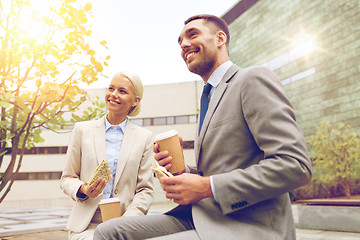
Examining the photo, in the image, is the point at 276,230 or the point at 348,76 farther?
the point at 348,76

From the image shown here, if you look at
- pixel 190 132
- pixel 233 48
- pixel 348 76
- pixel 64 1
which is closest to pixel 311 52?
pixel 348 76

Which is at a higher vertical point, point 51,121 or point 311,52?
point 311,52

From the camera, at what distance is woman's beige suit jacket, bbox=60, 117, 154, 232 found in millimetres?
2426

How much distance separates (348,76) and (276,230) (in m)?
18.0

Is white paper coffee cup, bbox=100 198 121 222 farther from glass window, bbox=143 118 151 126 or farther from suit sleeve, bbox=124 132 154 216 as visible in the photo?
glass window, bbox=143 118 151 126

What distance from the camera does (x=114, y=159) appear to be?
266 cm

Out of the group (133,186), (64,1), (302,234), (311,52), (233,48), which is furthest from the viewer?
(233,48)

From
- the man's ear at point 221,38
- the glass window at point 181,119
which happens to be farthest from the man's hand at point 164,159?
the glass window at point 181,119

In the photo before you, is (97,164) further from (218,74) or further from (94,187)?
(218,74)

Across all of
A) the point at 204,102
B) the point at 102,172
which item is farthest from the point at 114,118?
the point at 204,102

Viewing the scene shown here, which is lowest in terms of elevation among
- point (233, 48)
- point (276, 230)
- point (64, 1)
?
point (276, 230)

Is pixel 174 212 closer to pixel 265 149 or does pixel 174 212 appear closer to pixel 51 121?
pixel 265 149

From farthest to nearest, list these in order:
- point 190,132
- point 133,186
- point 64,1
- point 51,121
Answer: point 190,132, point 51,121, point 64,1, point 133,186

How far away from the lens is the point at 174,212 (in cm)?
176
